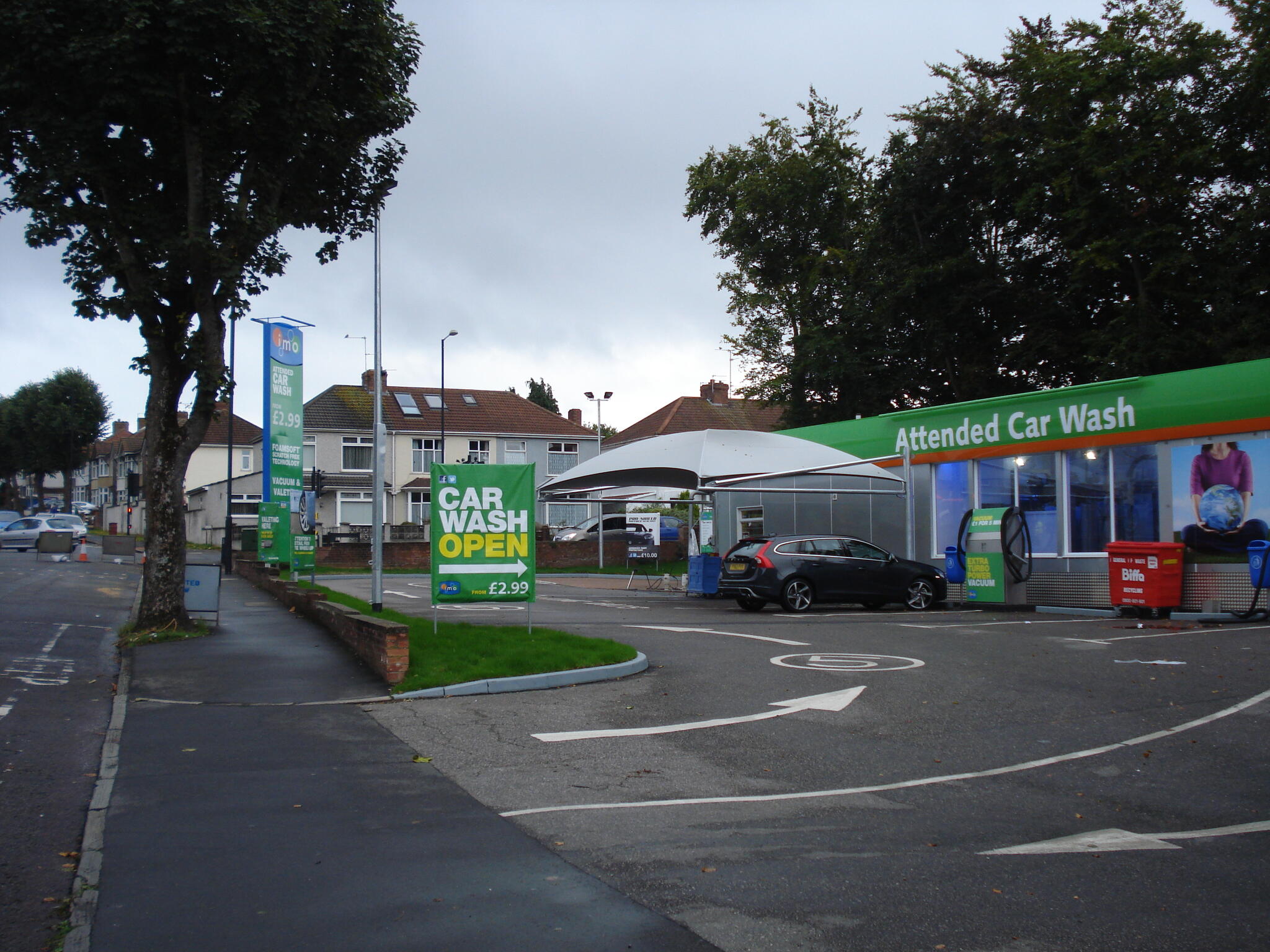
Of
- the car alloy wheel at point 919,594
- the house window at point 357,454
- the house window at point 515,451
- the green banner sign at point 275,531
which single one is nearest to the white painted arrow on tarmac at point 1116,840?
the car alloy wheel at point 919,594

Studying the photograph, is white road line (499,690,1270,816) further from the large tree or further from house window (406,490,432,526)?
house window (406,490,432,526)

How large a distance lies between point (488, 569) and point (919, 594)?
1155cm

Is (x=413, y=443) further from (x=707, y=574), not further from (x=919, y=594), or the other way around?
(x=919, y=594)

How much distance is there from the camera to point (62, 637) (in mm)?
15336

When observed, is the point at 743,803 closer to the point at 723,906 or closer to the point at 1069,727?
the point at 723,906

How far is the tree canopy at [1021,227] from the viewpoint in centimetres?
2644

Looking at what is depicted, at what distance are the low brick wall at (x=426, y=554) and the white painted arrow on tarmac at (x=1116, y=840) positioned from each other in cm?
3580

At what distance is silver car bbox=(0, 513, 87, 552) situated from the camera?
45.3m

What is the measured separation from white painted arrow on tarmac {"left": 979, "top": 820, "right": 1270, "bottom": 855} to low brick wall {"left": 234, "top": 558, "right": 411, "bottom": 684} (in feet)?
22.6

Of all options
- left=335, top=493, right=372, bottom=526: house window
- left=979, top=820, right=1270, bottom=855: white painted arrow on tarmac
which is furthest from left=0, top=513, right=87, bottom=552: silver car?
left=979, top=820, right=1270, bottom=855: white painted arrow on tarmac

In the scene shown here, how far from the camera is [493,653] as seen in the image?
39.7 ft

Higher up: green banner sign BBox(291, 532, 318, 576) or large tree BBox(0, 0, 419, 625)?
large tree BBox(0, 0, 419, 625)

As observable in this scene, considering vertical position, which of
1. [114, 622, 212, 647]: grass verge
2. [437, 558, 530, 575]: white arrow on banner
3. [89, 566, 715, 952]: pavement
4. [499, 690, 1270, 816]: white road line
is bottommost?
[499, 690, 1270, 816]: white road line

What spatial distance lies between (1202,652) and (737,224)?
31454 mm
